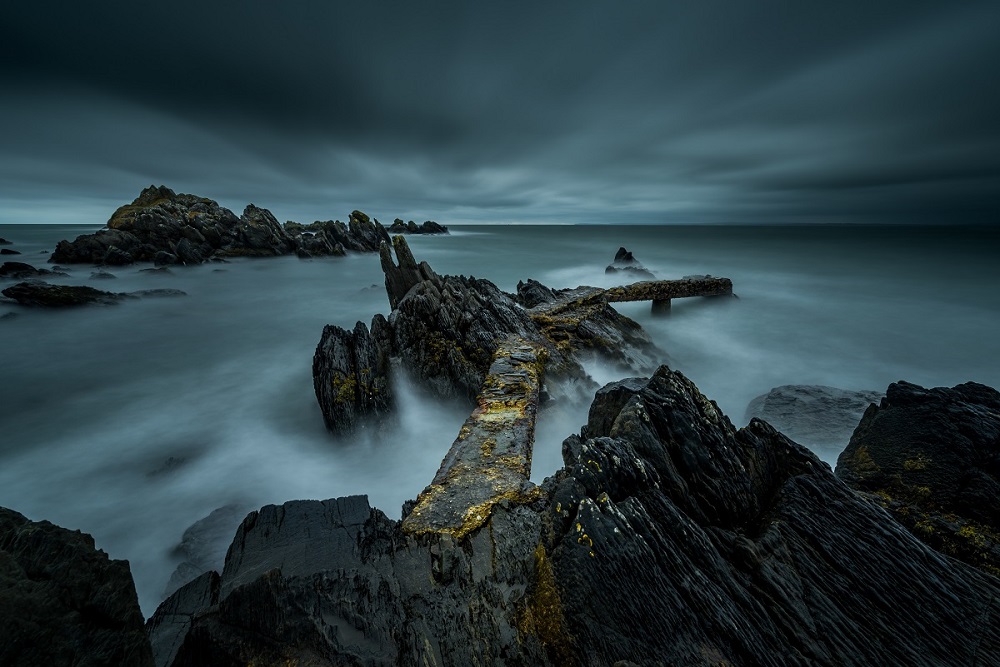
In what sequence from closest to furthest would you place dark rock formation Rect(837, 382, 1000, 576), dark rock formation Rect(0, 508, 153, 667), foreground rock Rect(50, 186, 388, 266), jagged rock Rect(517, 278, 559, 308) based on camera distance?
1. dark rock formation Rect(0, 508, 153, 667)
2. dark rock formation Rect(837, 382, 1000, 576)
3. jagged rock Rect(517, 278, 559, 308)
4. foreground rock Rect(50, 186, 388, 266)

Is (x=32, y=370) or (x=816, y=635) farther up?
(x=816, y=635)

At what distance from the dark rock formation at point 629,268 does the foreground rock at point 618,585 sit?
28.6 m

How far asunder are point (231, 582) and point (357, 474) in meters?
4.68

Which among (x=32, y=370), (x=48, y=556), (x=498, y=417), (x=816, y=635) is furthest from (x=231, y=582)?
(x=32, y=370)

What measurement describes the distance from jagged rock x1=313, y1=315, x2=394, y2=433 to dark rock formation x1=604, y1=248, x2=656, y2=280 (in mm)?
25777

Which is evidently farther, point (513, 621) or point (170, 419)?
point (170, 419)

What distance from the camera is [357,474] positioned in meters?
7.71

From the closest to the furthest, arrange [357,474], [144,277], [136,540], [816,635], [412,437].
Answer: [816,635] < [136,540] < [357,474] < [412,437] < [144,277]

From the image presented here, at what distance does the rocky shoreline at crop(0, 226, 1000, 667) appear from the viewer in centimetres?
255

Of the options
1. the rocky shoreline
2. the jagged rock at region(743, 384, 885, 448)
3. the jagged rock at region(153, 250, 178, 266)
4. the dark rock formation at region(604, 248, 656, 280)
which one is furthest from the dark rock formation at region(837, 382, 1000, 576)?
the jagged rock at region(153, 250, 178, 266)

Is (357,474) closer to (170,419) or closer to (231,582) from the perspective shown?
(231,582)

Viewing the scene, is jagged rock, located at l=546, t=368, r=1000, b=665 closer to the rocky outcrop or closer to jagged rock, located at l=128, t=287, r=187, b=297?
the rocky outcrop

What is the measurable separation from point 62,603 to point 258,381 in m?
12.0

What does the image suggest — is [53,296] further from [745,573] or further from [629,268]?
[629,268]
